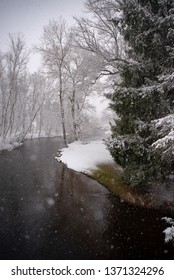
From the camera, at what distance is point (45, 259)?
5.87m

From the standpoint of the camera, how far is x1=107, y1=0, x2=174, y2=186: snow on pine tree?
8.04 m

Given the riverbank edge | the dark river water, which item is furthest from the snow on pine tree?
the dark river water

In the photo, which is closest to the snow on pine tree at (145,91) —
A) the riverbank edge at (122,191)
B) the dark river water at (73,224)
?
the riverbank edge at (122,191)

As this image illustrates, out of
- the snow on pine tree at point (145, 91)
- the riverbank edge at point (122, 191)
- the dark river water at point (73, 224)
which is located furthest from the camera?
the riverbank edge at point (122, 191)

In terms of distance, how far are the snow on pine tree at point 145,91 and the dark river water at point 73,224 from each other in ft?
6.07

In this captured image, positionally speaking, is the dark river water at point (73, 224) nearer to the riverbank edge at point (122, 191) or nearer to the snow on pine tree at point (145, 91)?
the riverbank edge at point (122, 191)

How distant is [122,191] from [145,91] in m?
5.45

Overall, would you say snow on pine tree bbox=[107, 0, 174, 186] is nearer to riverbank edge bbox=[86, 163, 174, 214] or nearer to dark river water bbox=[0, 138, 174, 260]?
riverbank edge bbox=[86, 163, 174, 214]

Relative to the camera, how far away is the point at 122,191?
10.7m

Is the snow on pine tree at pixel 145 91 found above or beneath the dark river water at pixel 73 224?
above

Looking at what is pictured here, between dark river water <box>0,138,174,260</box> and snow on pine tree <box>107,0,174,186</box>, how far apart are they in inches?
72.8

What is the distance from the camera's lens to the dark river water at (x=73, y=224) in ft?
20.6

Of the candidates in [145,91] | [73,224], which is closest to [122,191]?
[73,224]
